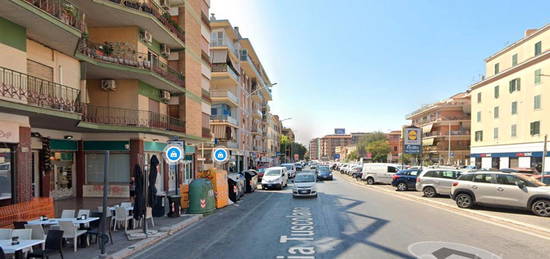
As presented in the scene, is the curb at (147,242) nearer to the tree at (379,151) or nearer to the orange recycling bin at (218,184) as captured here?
the orange recycling bin at (218,184)


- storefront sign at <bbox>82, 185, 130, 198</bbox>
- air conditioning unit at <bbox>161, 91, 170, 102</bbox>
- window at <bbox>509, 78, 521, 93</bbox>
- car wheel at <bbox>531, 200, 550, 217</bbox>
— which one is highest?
window at <bbox>509, 78, 521, 93</bbox>

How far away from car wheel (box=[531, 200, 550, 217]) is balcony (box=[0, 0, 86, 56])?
61.4 ft

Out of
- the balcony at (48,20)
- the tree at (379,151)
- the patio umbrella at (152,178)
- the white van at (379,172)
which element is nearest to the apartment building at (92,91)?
the balcony at (48,20)

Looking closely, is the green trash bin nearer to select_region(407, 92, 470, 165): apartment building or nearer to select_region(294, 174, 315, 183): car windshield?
select_region(294, 174, 315, 183): car windshield

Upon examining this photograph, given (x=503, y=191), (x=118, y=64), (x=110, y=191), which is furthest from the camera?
(x=110, y=191)

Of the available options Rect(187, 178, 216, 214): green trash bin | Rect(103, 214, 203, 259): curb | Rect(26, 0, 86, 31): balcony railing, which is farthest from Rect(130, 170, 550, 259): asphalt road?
Rect(26, 0, 86, 31): balcony railing

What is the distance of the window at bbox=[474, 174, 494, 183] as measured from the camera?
554 inches

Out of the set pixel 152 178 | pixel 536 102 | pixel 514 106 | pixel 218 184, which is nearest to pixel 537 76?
pixel 536 102

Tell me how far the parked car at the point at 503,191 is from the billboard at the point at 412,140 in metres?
12.2

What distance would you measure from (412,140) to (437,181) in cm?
865

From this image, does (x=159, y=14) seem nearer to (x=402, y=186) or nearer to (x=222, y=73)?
(x=222, y=73)

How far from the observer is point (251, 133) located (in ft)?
183

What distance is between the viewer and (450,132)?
61.5m

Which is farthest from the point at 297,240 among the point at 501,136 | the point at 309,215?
the point at 501,136
